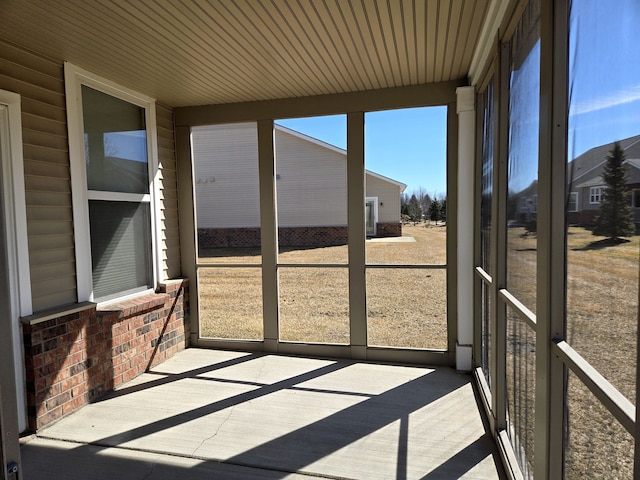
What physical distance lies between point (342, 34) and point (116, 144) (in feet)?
7.62

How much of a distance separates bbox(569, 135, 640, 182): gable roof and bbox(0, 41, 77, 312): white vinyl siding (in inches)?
129

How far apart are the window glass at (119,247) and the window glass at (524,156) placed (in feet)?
10.7

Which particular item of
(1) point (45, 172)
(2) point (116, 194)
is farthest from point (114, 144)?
(1) point (45, 172)

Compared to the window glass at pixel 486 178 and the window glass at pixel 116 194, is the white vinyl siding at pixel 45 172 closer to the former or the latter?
the window glass at pixel 116 194

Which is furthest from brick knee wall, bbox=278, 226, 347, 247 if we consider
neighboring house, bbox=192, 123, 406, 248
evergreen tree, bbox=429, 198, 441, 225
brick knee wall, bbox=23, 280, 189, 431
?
brick knee wall, bbox=23, 280, 189, 431

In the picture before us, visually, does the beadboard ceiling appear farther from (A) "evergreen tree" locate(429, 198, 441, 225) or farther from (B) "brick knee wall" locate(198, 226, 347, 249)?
(B) "brick knee wall" locate(198, 226, 347, 249)

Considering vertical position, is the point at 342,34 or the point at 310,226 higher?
the point at 342,34

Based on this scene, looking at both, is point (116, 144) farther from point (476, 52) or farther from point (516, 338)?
point (516, 338)

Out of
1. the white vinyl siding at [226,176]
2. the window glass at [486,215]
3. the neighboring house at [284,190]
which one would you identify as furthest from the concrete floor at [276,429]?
the white vinyl siding at [226,176]

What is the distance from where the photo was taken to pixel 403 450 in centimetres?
258

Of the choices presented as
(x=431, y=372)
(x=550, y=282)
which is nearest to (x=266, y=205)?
(x=431, y=372)

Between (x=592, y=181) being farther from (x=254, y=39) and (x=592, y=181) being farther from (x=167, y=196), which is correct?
(x=167, y=196)

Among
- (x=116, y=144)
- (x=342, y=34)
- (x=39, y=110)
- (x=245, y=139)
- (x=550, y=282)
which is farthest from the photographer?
(x=245, y=139)

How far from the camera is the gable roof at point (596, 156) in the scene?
3.25ft
